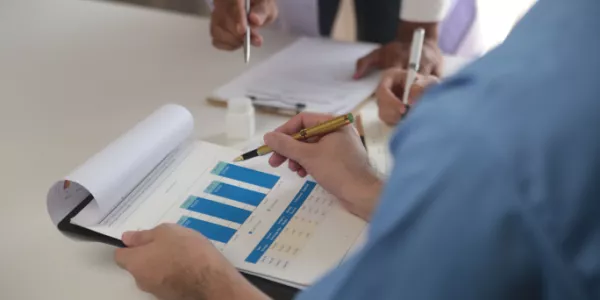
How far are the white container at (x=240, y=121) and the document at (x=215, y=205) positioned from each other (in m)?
0.11

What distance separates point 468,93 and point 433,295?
13 centimetres

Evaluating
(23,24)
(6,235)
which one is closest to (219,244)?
(6,235)

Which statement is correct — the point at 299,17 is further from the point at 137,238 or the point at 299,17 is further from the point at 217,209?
the point at 137,238

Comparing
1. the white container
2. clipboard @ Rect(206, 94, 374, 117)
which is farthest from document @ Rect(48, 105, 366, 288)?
clipboard @ Rect(206, 94, 374, 117)


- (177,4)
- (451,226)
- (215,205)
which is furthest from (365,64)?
(177,4)

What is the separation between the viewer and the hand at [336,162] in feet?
3.10

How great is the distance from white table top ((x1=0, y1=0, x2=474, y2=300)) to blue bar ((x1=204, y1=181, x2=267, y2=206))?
0.16 metres

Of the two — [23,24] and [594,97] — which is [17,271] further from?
[23,24]

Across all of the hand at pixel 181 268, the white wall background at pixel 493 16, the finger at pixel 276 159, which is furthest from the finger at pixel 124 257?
the white wall background at pixel 493 16

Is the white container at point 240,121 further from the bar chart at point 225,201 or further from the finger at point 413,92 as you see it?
the finger at point 413,92

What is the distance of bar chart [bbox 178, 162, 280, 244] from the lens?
2.99 feet

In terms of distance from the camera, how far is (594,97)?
0.44m

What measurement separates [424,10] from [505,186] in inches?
41.4

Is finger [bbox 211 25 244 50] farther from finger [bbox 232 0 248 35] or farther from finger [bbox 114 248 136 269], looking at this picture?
finger [bbox 114 248 136 269]
